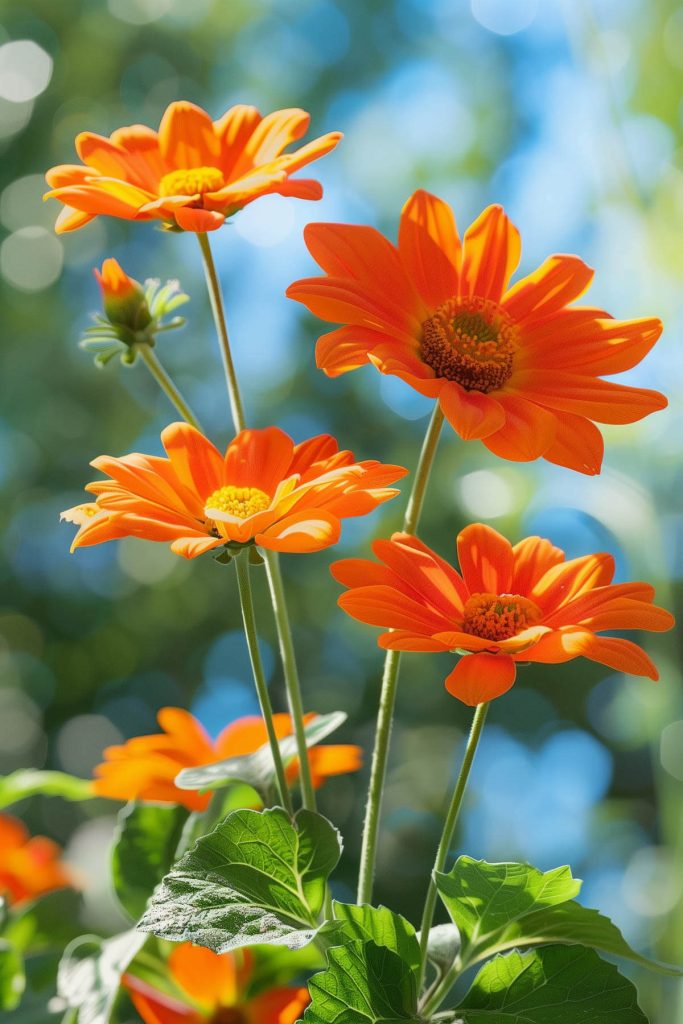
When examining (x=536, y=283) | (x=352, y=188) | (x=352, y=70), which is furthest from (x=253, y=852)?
(x=352, y=70)

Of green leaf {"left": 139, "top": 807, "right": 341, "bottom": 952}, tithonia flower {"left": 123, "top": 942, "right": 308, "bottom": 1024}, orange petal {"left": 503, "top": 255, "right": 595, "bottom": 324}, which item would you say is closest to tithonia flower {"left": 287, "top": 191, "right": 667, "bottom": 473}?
orange petal {"left": 503, "top": 255, "right": 595, "bottom": 324}

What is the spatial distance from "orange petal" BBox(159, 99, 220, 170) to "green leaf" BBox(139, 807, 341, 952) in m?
0.24

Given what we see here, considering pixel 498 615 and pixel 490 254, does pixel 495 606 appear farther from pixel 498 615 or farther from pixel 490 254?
pixel 490 254

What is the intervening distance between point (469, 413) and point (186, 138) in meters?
0.18

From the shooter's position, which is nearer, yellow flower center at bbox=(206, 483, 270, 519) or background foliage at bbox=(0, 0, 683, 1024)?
yellow flower center at bbox=(206, 483, 270, 519)

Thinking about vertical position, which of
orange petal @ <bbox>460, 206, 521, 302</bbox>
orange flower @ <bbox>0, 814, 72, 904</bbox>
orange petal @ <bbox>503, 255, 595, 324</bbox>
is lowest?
orange flower @ <bbox>0, 814, 72, 904</bbox>

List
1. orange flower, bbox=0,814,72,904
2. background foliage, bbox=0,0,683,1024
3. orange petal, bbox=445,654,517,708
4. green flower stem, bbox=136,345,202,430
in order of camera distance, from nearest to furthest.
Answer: orange petal, bbox=445,654,517,708 < green flower stem, bbox=136,345,202,430 < orange flower, bbox=0,814,72,904 < background foliage, bbox=0,0,683,1024

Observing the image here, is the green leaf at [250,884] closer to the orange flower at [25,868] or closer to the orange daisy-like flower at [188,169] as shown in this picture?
the orange daisy-like flower at [188,169]

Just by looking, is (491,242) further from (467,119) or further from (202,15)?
(202,15)

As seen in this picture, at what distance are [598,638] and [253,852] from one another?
12 cm

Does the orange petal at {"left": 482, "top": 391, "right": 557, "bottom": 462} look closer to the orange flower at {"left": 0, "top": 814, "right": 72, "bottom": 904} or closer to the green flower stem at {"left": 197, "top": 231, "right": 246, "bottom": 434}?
the green flower stem at {"left": 197, "top": 231, "right": 246, "bottom": 434}

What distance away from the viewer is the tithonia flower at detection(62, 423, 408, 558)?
11.4 inches

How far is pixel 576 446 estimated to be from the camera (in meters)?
0.33

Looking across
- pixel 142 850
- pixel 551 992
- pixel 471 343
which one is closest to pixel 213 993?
pixel 142 850
